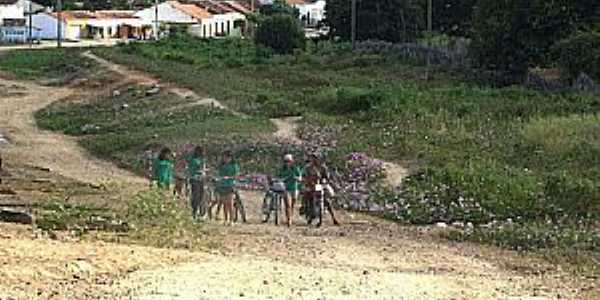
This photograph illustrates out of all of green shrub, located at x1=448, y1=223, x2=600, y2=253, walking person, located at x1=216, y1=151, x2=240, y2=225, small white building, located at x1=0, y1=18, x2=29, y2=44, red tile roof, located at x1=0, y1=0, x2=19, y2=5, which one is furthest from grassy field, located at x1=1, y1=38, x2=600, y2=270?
red tile roof, located at x1=0, y1=0, x2=19, y2=5

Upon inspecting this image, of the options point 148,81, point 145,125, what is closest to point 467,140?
point 145,125

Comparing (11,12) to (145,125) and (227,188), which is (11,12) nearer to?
(145,125)

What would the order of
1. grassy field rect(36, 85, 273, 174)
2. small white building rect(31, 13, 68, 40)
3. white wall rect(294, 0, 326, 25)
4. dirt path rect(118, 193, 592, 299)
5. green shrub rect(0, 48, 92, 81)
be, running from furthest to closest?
1. white wall rect(294, 0, 326, 25)
2. small white building rect(31, 13, 68, 40)
3. green shrub rect(0, 48, 92, 81)
4. grassy field rect(36, 85, 273, 174)
5. dirt path rect(118, 193, 592, 299)

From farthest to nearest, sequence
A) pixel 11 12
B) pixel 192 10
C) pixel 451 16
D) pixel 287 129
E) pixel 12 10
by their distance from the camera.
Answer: pixel 192 10 < pixel 12 10 < pixel 11 12 < pixel 451 16 < pixel 287 129

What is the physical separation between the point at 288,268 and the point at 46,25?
3205 inches

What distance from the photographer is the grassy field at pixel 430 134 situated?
70.5ft

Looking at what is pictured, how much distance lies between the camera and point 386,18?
71250 mm

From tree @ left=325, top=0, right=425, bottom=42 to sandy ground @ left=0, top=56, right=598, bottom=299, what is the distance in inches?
1890

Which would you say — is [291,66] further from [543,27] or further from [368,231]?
[368,231]

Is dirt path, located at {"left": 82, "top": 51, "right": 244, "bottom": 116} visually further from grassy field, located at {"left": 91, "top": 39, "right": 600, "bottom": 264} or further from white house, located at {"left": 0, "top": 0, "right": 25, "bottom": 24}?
white house, located at {"left": 0, "top": 0, "right": 25, "bottom": 24}

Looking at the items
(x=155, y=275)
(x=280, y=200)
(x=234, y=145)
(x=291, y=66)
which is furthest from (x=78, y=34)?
(x=155, y=275)

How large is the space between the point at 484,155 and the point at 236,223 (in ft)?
23.9

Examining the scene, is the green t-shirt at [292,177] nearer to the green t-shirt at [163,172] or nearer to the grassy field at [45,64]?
the green t-shirt at [163,172]

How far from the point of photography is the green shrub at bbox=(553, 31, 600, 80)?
1539 inches
